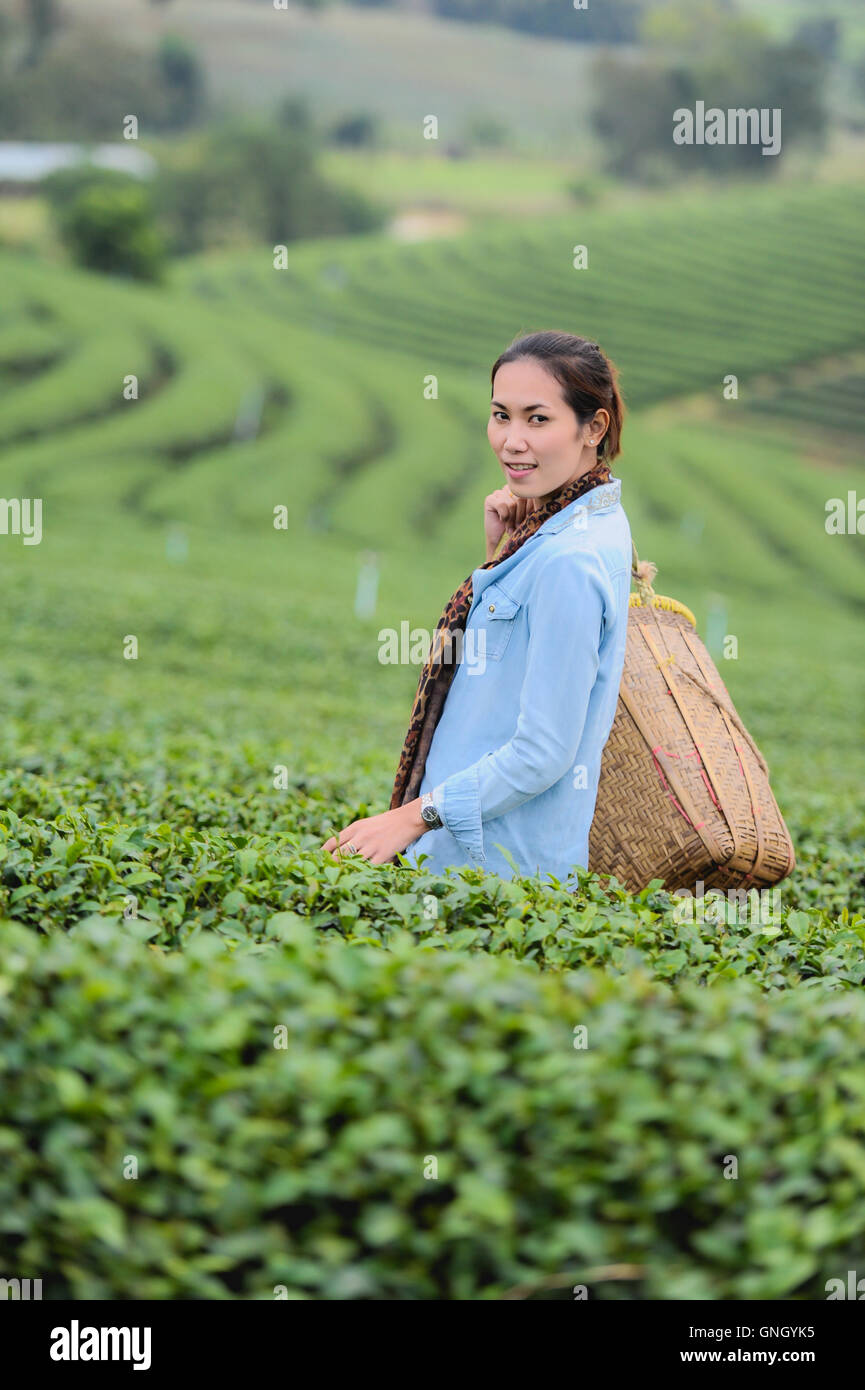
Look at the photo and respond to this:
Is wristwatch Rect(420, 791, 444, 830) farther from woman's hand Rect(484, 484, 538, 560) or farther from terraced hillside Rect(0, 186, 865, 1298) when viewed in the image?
woman's hand Rect(484, 484, 538, 560)

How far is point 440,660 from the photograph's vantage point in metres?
3.56

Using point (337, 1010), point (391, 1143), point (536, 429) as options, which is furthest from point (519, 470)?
point (391, 1143)

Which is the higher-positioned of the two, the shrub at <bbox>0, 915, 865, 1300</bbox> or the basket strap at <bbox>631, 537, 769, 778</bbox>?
the basket strap at <bbox>631, 537, 769, 778</bbox>

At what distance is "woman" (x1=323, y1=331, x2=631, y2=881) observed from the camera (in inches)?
128

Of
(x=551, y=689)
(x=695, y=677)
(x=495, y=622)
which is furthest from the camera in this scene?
(x=695, y=677)

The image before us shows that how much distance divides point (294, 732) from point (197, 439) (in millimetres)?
25782

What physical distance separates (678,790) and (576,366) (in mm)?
1191

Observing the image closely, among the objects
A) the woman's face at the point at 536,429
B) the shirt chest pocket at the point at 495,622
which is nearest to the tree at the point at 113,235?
the woman's face at the point at 536,429

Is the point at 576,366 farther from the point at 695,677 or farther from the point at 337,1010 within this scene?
the point at 337,1010

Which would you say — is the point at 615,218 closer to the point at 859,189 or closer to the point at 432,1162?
the point at 859,189

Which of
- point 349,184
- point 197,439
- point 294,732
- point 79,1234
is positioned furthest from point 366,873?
point 349,184

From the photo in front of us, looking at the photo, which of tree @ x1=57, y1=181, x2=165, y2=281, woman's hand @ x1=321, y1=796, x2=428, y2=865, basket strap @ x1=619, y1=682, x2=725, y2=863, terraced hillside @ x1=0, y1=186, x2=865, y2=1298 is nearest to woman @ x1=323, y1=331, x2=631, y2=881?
woman's hand @ x1=321, y1=796, x2=428, y2=865

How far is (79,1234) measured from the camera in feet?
7.45

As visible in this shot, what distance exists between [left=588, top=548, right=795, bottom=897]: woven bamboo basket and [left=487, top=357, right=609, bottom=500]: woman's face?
39 cm
